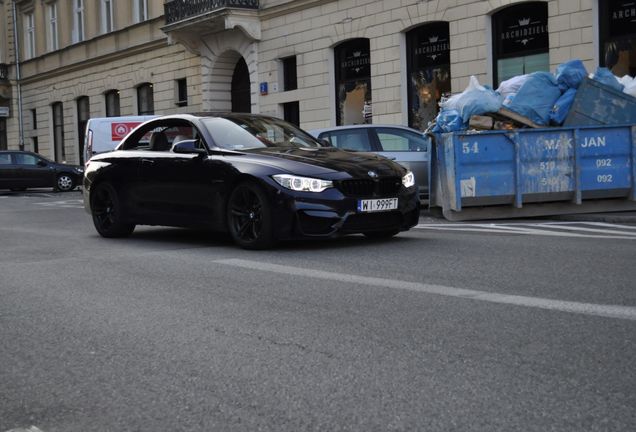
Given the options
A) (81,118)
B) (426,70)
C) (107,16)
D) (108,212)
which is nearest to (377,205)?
(108,212)

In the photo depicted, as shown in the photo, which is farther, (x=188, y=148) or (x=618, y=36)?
(x=618, y=36)

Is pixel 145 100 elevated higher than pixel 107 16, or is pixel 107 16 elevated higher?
pixel 107 16

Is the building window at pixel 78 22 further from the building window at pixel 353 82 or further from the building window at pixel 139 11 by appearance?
the building window at pixel 353 82

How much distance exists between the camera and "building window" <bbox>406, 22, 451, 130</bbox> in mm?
23328

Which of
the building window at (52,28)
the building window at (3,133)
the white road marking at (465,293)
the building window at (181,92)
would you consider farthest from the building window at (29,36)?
the white road marking at (465,293)

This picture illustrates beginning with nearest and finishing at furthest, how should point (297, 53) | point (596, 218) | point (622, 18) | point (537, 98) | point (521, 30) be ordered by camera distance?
point (596, 218)
point (537, 98)
point (622, 18)
point (521, 30)
point (297, 53)

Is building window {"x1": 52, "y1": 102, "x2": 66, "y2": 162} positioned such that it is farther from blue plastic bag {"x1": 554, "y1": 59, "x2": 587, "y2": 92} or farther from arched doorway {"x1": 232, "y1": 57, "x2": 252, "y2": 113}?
blue plastic bag {"x1": 554, "y1": 59, "x2": 587, "y2": 92}

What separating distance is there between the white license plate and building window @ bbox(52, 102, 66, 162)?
36625 millimetres

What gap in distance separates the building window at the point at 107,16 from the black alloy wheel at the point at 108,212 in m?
28.3

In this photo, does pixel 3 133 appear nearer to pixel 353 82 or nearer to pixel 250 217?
pixel 353 82

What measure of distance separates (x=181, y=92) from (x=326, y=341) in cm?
3020

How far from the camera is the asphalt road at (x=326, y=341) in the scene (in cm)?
369

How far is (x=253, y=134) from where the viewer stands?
10109 mm

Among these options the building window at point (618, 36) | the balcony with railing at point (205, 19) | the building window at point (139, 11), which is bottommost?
the building window at point (618, 36)
